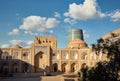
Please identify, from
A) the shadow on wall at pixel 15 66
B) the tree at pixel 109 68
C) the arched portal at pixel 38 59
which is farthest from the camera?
the arched portal at pixel 38 59

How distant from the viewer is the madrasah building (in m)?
58.8

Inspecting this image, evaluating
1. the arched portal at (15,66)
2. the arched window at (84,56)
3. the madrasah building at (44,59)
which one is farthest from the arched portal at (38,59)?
the arched window at (84,56)

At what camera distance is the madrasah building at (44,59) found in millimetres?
58844

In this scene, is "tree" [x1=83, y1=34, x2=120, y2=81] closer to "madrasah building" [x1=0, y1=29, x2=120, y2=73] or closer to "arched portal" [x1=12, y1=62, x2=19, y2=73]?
"madrasah building" [x1=0, y1=29, x2=120, y2=73]

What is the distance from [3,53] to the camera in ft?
195

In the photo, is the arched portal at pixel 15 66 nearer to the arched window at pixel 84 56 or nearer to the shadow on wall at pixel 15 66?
the shadow on wall at pixel 15 66

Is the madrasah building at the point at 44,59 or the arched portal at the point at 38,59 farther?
the arched portal at the point at 38,59

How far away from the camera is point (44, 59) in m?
59.9

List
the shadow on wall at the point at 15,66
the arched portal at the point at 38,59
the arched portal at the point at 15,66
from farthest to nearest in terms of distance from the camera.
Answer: the arched portal at the point at 38,59 < the arched portal at the point at 15,66 < the shadow on wall at the point at 15,66

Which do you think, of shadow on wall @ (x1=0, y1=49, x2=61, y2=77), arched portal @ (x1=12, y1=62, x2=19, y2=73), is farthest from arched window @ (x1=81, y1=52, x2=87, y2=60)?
arched portal @ (x1=12, y1=62, x2=19, y2=73)

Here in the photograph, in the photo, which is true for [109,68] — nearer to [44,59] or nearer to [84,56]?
[44,59]

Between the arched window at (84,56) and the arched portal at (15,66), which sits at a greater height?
the arched window at (84,56)

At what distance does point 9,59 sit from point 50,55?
9232 mm

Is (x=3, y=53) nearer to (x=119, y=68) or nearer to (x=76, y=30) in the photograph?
(x=76, y=30)
